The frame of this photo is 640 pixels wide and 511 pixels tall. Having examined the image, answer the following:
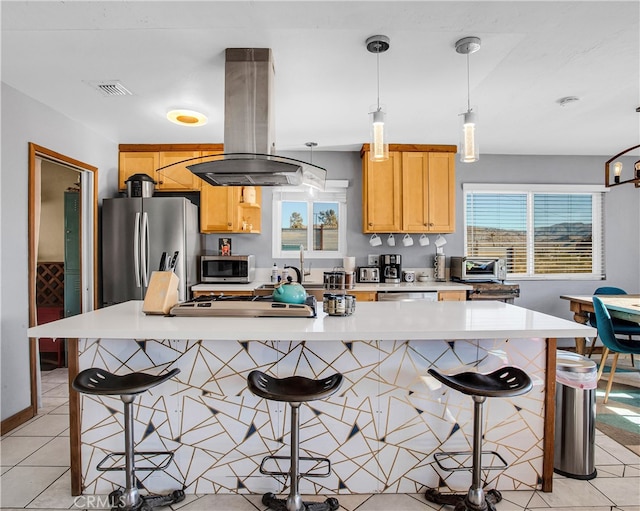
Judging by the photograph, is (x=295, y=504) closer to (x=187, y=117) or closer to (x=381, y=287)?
(x=381, y=287)

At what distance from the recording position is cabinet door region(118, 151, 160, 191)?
14.2ft

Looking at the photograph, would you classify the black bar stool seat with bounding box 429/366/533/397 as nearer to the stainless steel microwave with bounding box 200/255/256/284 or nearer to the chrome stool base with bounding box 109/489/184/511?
the chrome stool base with bounding box 109/489/184/511

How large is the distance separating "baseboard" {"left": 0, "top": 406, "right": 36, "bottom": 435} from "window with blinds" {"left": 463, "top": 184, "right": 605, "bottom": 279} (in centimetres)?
462

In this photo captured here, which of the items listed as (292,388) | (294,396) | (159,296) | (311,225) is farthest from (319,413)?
(311,225)

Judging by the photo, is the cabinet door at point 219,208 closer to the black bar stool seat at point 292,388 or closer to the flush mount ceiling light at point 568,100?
the black bar stool seat at point 292,388

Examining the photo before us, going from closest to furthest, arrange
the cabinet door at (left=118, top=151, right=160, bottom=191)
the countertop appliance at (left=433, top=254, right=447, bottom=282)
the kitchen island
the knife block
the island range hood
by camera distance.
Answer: the kitchen island
the knife block
the island range hood
the cabinet door at (left=118, top=151, right=160, bottom=191)
the countertop appliance at (left=433, top=254, right=447, bottom=282)

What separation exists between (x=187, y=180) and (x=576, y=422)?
4007 mm

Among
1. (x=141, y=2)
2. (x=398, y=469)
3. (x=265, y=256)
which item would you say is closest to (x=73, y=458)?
(x=398, y=469)

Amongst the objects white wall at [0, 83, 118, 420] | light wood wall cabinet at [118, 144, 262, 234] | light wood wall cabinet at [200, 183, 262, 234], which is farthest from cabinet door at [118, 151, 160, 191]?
white wall at [0, 83, 118, 420]

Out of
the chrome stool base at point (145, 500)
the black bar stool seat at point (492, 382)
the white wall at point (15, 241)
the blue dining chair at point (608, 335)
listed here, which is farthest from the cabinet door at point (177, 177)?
the blue dining chair at point (608, 335)

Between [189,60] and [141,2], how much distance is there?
0.70 m

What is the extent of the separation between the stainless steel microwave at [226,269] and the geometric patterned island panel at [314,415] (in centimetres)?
224

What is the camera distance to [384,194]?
4449mm

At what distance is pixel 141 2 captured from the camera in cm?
178
